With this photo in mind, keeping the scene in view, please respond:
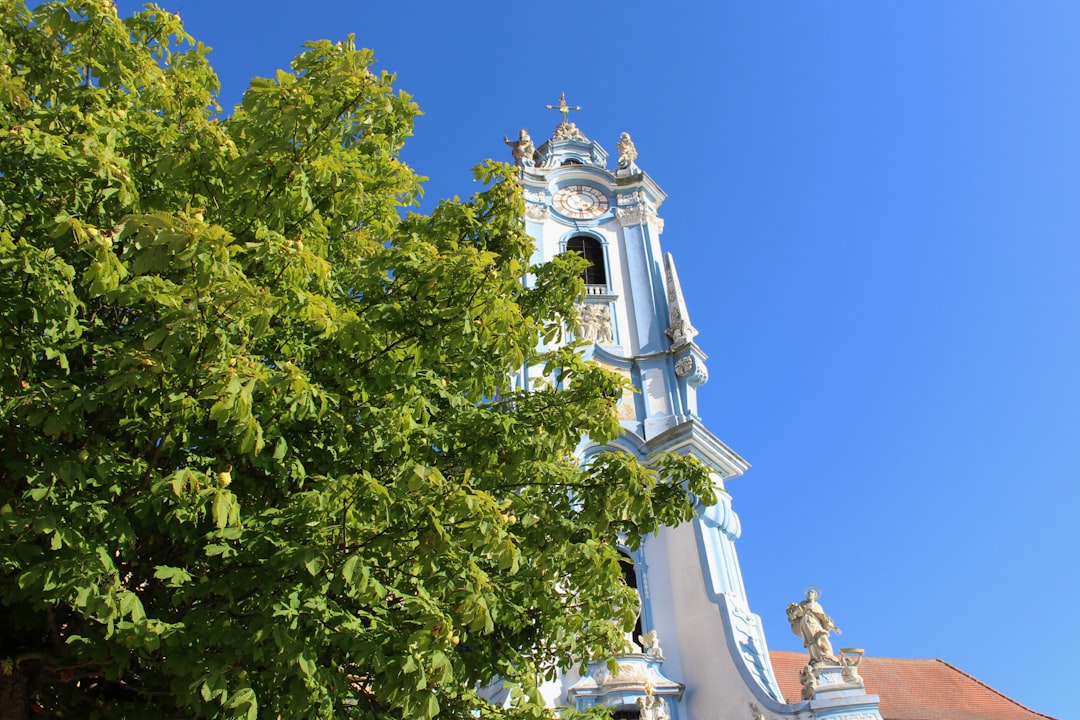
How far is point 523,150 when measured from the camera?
23297mm

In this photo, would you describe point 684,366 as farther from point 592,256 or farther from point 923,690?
point 923,690

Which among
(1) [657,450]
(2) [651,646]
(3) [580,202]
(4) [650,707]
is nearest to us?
(4) [650,707]

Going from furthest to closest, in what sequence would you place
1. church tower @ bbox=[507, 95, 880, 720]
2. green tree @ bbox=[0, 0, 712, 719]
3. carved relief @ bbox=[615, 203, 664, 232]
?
carved relief @ bbox=[615, 203, 664, 232] < church tower @ bbox=[507, 95, 880, 720] < green tree @ bbox=[0, 0, 712, 719]

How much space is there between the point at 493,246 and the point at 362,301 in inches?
53.0

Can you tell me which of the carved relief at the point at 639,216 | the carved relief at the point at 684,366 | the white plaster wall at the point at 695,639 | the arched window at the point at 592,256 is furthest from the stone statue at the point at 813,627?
the carved relief at the point at 639,216

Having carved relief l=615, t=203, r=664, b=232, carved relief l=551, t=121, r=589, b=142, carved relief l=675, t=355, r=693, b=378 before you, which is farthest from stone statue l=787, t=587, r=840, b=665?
carved relief l=551, t=121, r=589, b=142

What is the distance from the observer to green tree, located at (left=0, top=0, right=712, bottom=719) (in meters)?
4.56

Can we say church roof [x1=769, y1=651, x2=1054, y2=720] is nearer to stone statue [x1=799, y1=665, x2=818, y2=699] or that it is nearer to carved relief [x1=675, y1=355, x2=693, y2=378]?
stone statue [x1=799, y1=665, x2=818, y2=699]

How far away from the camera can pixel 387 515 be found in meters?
4.54

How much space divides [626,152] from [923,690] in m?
16.7

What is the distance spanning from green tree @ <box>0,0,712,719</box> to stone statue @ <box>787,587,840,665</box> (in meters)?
8.34

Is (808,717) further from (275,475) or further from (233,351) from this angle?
(233,351)

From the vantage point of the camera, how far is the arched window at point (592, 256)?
65.2 feet

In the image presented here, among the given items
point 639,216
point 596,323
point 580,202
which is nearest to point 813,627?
point 596,323
